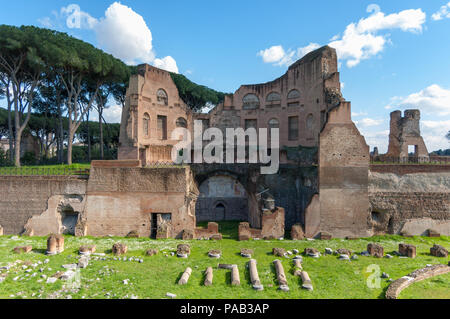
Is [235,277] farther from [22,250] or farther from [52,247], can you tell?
[22,250]

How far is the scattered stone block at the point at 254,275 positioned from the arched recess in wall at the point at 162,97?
16307 mm

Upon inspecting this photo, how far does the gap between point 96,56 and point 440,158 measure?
24785mm

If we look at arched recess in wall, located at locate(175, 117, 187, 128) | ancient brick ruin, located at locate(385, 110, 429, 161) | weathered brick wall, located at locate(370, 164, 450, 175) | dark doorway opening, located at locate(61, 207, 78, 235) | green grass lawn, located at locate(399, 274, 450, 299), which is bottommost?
green grass lawn, located at locate(399, 274, 450, 299)

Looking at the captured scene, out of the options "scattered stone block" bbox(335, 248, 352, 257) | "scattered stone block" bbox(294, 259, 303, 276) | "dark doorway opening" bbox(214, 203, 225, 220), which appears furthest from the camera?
"dark doorway opening" bbox(214, 203, 225, 220)

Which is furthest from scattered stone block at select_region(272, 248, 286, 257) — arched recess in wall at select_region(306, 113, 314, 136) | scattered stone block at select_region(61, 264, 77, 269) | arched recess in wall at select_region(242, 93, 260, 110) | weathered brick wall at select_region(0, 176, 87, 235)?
arched recess in wall at select_region(242, 93, 260, 110)

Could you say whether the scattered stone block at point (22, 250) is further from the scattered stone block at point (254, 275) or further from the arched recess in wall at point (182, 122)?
the arched recess in wall at point (182, 122)

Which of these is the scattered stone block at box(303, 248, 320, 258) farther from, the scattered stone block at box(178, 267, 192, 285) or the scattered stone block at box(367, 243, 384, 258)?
the scattered stone block at box(178, 267, 192, 285)

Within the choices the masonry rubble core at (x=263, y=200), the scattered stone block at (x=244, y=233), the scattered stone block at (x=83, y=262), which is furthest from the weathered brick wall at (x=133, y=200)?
the scattered stone block at (x=83, y=262)

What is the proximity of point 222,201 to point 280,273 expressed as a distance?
10.9 m

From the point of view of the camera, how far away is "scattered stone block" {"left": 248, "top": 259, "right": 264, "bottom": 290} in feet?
24.5

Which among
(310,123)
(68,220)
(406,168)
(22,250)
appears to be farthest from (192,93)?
(22,250)

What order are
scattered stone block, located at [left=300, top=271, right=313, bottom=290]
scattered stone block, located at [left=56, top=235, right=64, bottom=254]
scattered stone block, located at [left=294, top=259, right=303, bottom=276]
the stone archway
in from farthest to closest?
the stone archway
scattered stone block, located at [left=56, top=235, right=64, bottom=254]
scattered stone block, located at [left=294, top=259, right=303, bottom=276]
scattered stone block, located at [left=300, top=271, right=313, bottom=290]

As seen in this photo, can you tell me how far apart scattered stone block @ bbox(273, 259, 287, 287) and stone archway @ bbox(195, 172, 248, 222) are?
9603 millimetres

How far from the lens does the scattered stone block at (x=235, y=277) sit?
25.2ft
